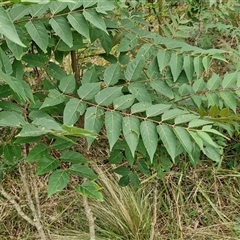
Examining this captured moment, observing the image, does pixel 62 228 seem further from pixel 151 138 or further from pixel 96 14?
pixel 96 14

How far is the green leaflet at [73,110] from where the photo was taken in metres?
1.10

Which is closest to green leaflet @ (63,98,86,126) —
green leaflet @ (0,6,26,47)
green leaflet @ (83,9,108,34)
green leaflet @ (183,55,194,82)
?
green leaflet @ (83,9,108,34)

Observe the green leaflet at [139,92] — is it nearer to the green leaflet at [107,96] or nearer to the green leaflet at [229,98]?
the green leaflet at [107,96]

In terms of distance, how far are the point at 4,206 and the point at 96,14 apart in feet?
4.86

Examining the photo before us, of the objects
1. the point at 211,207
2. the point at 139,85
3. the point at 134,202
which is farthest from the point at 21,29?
the point at 211,207

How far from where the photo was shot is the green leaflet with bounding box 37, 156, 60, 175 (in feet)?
3.67

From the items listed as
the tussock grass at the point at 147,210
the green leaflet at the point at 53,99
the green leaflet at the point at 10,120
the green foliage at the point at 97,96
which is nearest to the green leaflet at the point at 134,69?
the green foliage at the point at 97,96

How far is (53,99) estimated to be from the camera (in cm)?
113

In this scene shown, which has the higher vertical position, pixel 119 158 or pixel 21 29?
pixel 21 29

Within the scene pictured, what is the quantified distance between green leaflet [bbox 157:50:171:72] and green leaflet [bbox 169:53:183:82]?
16 millimetres

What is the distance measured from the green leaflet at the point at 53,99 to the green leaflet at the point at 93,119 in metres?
0.09

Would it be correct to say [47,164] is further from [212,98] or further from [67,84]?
[212,98]

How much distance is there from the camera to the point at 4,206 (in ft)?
7.25

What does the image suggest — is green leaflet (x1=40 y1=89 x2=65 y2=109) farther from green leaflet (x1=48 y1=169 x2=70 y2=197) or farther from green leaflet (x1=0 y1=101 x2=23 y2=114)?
green leaflet (x1=48 y1=169 x2=70 y2=197)
